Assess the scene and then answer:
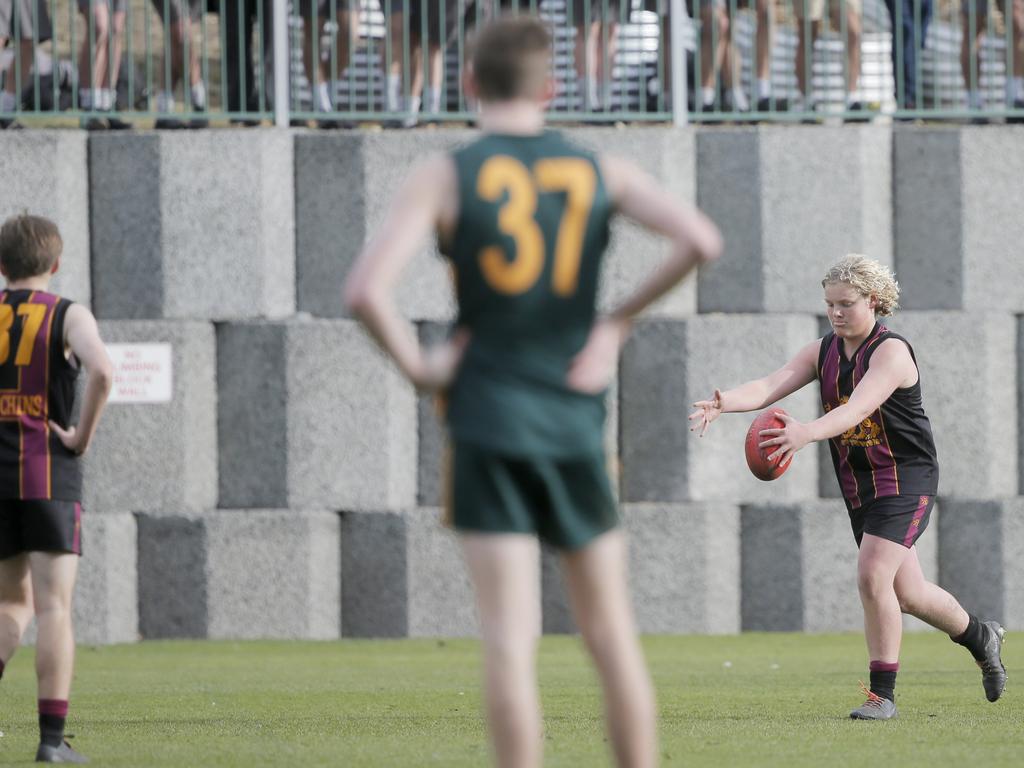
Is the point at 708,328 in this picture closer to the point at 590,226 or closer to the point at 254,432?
the point at 254,432

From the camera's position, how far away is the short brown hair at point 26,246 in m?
5.64

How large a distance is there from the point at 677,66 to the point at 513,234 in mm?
8984

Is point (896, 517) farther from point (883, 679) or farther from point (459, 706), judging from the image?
point (459, 706)

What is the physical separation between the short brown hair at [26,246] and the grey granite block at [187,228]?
6.02 meters

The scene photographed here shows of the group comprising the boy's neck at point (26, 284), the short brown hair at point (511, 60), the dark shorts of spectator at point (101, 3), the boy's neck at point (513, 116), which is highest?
the dark shorts of spectator at point (101, 3)

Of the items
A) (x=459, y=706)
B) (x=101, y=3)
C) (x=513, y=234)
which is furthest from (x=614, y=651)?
(x=101, y=3)

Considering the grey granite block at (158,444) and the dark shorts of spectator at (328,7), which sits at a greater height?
the dark shorts of spectator at (328,7)

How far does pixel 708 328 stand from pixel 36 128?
16.2ft

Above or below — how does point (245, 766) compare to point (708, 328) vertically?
below

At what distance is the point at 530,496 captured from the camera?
144 inches

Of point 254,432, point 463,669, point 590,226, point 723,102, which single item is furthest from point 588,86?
point 590,226

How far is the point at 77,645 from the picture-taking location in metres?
11.4

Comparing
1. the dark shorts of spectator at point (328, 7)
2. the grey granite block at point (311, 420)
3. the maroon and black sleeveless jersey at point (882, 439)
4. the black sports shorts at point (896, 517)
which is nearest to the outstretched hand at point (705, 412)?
the maroon and black sleeveless jersey at point (882, 439)

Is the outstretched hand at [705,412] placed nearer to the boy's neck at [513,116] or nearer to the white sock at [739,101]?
the boy's neck at [513,116]
